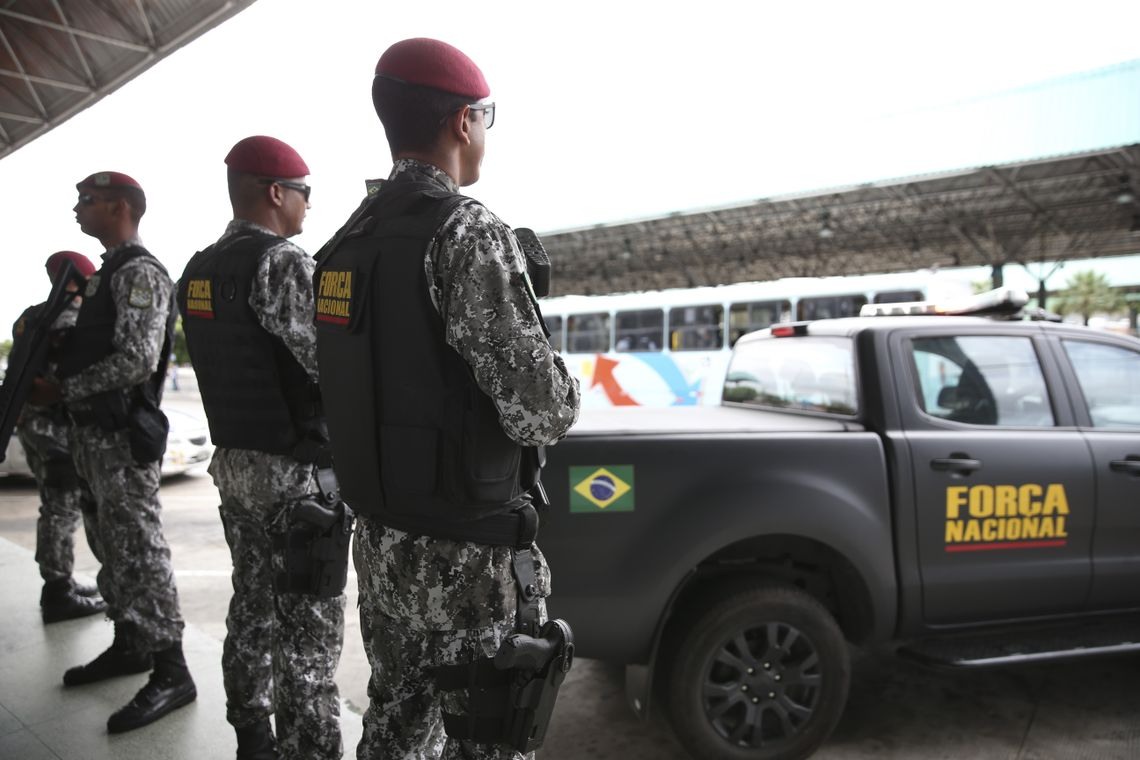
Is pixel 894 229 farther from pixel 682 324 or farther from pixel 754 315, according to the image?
pixel 682 324

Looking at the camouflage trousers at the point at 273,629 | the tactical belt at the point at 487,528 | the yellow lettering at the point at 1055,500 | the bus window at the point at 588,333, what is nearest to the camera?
the tactical belt at the point at 487,528

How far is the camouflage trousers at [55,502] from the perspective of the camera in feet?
13.5

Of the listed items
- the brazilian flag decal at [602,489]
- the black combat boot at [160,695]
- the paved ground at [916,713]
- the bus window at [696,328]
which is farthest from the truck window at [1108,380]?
the bus window at [696,328]

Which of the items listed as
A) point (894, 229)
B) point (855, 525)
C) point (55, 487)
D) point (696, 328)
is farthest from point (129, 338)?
point (894, 229)

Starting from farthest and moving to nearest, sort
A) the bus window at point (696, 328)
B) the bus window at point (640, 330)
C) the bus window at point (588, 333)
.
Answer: the bus window at point (588, 333) → the bus window at point (640, 330) → the bus window at point (696, 328)

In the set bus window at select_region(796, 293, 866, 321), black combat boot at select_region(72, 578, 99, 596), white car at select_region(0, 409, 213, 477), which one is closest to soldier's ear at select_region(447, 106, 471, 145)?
black combat boot at select_region(72, 578, 99, 596)

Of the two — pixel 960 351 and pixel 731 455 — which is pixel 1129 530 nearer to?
pixel 960 351

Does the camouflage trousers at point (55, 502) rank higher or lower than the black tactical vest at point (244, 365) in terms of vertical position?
lower

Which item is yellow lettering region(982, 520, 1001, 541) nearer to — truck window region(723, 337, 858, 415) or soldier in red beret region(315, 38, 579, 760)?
truck window region(723, 337, 858, 415)

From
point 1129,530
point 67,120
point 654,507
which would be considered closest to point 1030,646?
point 1129,530

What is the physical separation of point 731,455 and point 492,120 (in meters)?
1.52

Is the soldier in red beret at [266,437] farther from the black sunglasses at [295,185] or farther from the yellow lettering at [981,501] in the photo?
the yellow lettering at [981,501]

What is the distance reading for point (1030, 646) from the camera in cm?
296

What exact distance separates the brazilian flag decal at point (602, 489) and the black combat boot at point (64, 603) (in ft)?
9.63
